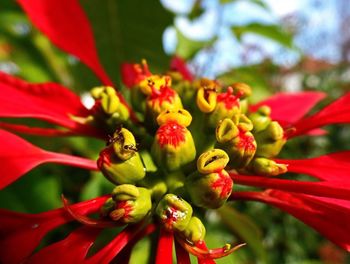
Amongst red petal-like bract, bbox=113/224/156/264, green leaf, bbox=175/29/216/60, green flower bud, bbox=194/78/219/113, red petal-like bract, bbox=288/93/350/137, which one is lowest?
red petal-like bract, bbox=113/224/156/264

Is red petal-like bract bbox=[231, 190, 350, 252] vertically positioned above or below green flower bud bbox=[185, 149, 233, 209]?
below

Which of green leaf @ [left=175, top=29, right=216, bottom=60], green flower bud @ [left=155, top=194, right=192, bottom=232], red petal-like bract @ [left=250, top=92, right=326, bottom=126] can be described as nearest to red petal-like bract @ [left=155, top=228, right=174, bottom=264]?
green flower bud @ [left=155, top=194, right=192, bottom=232]

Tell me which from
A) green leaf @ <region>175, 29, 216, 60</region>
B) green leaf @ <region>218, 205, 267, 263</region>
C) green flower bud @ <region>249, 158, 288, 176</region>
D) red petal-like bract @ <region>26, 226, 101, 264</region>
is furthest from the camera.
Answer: green leaf @ <region>175, 29, 216, 60</region>

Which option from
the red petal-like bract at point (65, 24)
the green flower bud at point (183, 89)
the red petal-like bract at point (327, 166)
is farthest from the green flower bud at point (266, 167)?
the red petal-like bract at point (65, 24)

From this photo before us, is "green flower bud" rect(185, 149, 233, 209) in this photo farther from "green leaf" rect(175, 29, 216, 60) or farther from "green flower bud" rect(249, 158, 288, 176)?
"green leaf" rect(175, 29, 216, 60)

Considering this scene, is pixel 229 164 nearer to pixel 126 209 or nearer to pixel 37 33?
pixel 126 209

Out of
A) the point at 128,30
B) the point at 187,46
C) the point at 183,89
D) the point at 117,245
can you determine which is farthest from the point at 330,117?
the point at 187,46
